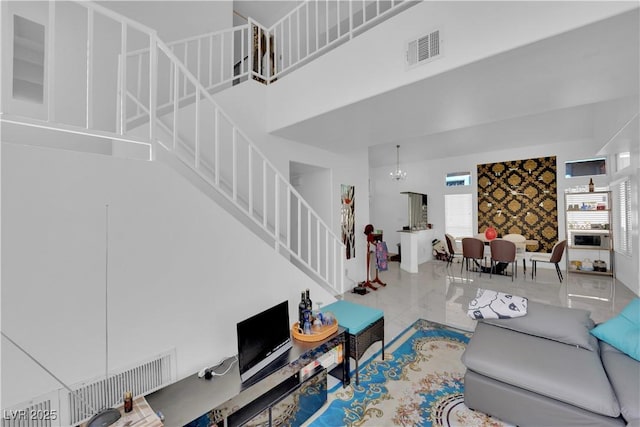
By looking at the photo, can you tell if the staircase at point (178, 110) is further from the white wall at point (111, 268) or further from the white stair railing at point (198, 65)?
the white wall at point (111, 268)

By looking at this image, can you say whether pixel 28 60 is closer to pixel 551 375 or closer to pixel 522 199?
pixel 551 375

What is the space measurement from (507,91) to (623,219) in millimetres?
5197

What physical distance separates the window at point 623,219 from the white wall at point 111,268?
7148 mm

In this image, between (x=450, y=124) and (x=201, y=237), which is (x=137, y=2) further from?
(x=450, y=124)

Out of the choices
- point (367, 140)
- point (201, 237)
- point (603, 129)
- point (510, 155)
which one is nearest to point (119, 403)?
point (201, 237)

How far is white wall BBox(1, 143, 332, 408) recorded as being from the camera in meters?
1.29

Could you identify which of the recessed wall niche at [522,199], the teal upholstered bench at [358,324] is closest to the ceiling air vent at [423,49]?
the teal upholstered bench at [358,324]

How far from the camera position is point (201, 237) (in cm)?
194

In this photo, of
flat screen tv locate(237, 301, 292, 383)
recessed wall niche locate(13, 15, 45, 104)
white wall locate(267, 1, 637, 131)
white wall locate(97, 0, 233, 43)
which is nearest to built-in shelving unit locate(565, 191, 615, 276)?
white wall locate(267, 1, 637, 131)

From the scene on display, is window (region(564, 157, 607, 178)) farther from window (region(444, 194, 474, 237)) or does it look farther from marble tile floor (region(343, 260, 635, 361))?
marble tile floor (region(343, 260, 635, 361))

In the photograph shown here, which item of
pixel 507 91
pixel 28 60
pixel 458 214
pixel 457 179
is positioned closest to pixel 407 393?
pixel 507 91

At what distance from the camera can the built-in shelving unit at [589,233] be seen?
5895mm

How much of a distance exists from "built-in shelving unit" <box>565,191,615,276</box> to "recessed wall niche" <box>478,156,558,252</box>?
0.43m

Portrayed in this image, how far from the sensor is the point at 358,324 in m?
2.42
